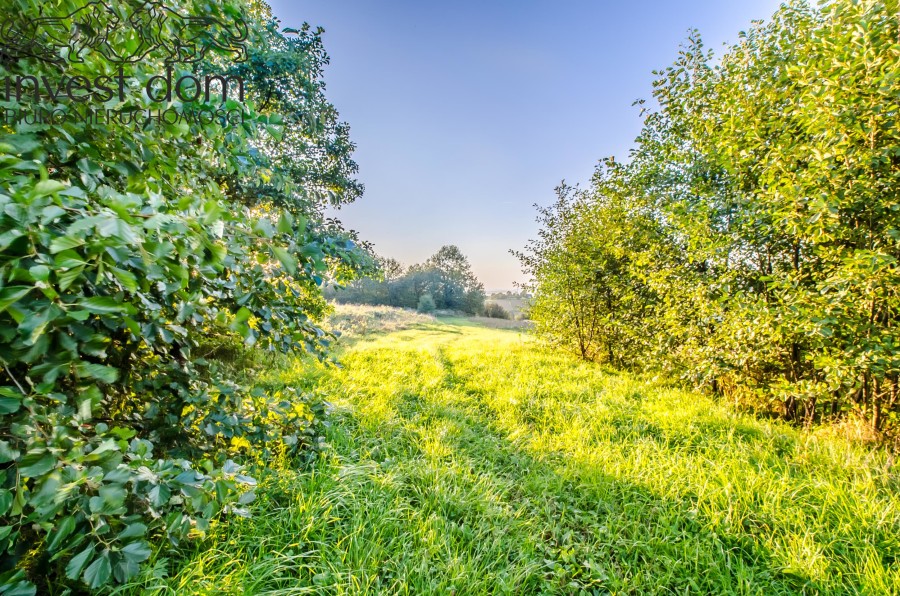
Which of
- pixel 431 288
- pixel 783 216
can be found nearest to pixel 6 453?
pixel 783 216

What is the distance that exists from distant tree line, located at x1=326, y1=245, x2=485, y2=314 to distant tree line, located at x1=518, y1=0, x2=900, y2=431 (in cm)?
4151

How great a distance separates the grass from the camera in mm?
1987

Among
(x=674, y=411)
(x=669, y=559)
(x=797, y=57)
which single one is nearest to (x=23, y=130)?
(x=669, y=559)

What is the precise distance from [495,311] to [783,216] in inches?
1634

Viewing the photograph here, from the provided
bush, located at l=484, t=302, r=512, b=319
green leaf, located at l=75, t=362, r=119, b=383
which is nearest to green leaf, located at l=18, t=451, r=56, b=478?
green leaf, located at l=75, t=362, r=119, b=383

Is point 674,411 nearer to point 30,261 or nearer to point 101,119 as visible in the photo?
point 30,261

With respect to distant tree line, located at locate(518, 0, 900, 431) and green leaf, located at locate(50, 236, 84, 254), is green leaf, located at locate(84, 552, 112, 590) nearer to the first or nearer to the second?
green leaf, located at locate(50, 236, 84, 254)

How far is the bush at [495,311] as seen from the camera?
43575mm

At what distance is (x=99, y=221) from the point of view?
838mm

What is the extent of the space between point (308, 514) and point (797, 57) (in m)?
7.26

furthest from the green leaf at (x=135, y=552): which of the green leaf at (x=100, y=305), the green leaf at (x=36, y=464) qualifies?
the green leaf at (x=100, y=305)

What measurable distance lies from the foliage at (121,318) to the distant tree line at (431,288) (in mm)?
44222

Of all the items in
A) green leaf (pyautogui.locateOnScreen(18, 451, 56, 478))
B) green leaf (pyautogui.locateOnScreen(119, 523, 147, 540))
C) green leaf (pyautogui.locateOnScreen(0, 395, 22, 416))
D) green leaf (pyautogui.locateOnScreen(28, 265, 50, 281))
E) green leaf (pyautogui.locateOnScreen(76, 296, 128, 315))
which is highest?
green leaf (pyautogui.locateOnScreen(28, 265, 50, 281))

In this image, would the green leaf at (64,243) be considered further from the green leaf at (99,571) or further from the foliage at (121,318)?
Result: the green leaf at (99,571)
